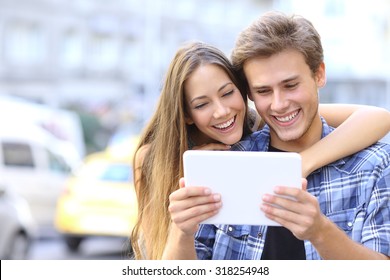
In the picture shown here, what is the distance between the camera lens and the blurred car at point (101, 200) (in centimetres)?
1006

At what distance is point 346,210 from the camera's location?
2.09m

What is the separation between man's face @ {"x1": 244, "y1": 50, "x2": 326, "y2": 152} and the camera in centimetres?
213

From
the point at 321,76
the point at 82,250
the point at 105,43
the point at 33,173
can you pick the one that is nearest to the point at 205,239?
the point at 321,76

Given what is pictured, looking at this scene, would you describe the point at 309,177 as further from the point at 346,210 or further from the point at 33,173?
the point at 33,173

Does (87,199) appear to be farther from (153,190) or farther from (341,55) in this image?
(341,55)

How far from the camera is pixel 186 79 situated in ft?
7.50

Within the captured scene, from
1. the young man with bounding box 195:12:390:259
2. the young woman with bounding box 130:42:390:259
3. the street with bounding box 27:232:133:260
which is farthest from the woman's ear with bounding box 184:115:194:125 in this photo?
the street with bounding box 27:232:133:260

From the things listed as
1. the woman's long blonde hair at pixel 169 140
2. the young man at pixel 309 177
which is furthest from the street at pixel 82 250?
the young man at pixel 309 177

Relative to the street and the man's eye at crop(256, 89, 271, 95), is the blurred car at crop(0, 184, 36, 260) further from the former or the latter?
the man's eye at crop(256, 89, 271, 95)

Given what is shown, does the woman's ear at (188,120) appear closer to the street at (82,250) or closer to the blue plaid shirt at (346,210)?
the blue plaid shirt at (346,210)

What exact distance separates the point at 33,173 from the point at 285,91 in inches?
431

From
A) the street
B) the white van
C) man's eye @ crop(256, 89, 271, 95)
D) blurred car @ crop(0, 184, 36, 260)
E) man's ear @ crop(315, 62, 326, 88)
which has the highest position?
the white van

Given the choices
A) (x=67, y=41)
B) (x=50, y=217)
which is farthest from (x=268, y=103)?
(x=67, y=41)

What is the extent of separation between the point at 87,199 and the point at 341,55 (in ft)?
51.6
